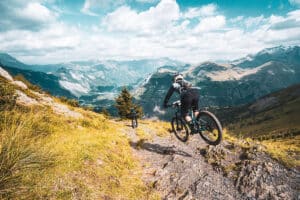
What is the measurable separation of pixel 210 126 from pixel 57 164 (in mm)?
7980

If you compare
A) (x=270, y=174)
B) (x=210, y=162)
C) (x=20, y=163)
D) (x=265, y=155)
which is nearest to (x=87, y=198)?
(x=20, y=163)

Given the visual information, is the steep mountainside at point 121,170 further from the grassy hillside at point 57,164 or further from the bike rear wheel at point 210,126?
the bike rear wheel at point 210,126

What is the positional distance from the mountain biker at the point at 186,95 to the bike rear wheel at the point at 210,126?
460 millimetres

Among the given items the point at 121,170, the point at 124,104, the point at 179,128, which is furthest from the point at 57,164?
the point at 124,104

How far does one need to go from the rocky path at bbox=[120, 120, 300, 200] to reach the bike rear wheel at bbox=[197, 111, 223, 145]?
0.73 m

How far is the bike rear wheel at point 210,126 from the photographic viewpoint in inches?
485

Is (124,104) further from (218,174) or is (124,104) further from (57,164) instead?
(57,164)

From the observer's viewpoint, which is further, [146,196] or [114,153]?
[114,153]

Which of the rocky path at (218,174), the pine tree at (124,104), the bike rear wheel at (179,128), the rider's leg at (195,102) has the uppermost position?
the rider's leg at (195,102)

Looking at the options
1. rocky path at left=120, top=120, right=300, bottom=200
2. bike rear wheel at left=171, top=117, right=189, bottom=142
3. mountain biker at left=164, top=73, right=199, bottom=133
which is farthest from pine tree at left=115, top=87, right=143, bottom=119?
mountain biker at left=164, top=73, right=199, bottom=133

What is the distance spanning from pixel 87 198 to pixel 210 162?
6.86 m

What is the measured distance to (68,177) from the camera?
8.65 meters

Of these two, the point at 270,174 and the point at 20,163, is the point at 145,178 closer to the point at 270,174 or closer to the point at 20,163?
the point at 270,174

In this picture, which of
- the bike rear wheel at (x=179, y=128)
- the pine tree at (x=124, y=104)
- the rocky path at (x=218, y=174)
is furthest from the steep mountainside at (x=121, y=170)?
the pine tree at (x=124, y=104)
